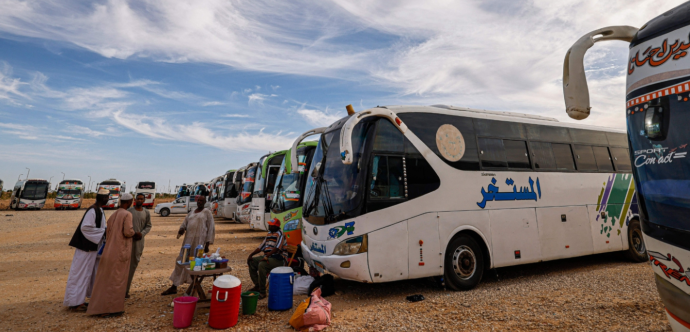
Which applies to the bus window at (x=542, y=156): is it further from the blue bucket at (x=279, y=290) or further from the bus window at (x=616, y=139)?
the blue bucket at (x=279, y=290)

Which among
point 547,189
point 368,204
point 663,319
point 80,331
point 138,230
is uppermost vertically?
point 547,189

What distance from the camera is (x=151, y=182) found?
4038 centimetres

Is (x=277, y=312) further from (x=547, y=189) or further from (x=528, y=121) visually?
(x=528, y=121)

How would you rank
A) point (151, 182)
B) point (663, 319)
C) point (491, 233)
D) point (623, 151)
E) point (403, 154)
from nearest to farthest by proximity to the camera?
point (663, 319)
point (403, 154)
point (491, 233)
point (623, 151)
point (151, 182)

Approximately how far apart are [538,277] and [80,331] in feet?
28.1

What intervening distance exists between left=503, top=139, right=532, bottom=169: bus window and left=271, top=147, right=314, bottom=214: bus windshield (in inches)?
234

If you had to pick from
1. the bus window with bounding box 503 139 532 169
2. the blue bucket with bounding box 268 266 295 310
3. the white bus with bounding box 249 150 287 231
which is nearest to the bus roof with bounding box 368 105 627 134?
the bus window with bounding box 503 139 532 169

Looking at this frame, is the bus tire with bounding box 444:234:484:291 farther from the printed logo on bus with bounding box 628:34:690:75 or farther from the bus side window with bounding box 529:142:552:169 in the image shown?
the printed logo on bus with bounding box 628:34:690:75

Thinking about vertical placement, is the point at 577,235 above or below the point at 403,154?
below

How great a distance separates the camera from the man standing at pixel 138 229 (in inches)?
250

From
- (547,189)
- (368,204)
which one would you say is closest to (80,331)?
(368,204)

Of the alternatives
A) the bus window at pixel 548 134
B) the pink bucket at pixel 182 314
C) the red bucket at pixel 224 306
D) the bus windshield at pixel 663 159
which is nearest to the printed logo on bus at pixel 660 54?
the bus windshield at pixel 663 159

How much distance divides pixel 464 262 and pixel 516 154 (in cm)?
272

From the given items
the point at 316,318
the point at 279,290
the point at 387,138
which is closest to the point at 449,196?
the point at 387,138
